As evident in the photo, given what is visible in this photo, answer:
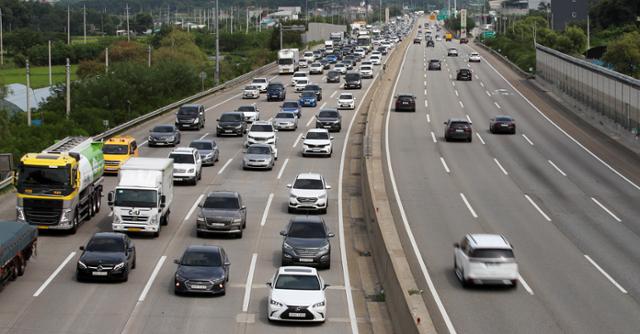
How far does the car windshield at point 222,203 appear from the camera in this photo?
Result: 36.2 metres

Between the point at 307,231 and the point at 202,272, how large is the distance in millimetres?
5468

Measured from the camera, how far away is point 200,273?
28.1 m

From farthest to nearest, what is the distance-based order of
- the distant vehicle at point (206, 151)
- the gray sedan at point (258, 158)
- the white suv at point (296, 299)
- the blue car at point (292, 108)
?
the blue car at point (292, 108) → the distant vehicle at point (206, 151) → the gray sedan at point (258, 158) → the white suv at point (296, 299)

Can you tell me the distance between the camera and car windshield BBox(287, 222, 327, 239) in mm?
32575

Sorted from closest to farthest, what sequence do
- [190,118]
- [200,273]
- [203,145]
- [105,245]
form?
[200,273], [105,245], [203,145], [190,118]

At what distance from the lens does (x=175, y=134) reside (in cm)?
5719

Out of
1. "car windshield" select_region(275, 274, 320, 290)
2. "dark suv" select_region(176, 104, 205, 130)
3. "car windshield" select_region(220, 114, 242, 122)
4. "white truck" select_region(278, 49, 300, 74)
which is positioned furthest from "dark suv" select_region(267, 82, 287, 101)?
"car windshield" select_region(275, 274, 320, 290)

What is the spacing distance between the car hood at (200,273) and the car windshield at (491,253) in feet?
23.0

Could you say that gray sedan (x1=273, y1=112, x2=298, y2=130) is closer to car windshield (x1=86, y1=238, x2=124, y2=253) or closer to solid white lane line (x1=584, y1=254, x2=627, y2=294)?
solid white lane line (x1=584, y1=254, x2=627, y2=294)

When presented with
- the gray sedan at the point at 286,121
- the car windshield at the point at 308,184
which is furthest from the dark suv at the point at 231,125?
the car windshield at the point at 308,184

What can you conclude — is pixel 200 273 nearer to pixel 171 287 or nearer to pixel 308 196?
pixel 171 287

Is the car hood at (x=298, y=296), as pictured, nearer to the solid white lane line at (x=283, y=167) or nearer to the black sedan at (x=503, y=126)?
the solid white lane line at (x=283, y=167)

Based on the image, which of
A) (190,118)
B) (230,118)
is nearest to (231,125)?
(230,118)

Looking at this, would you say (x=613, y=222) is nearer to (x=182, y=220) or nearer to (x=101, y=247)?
(x=182, y=220)
